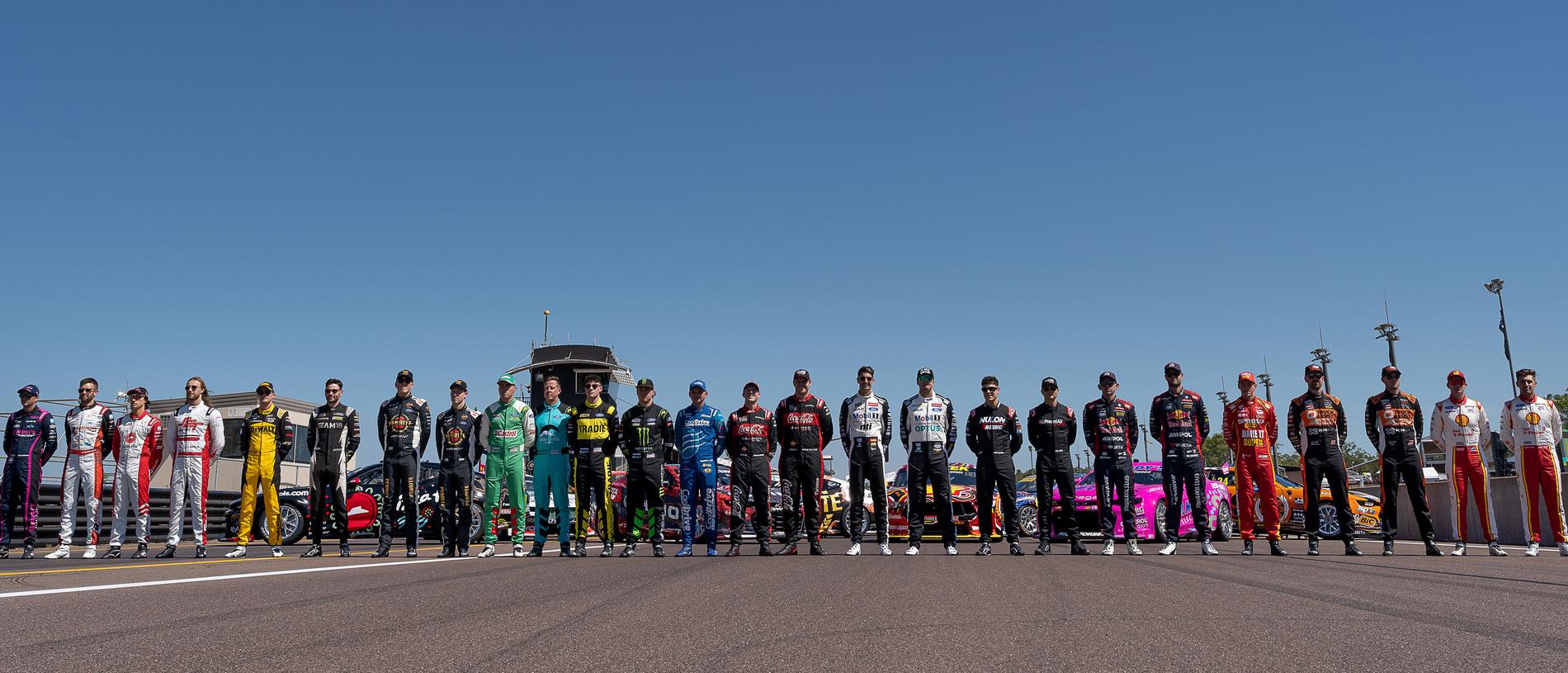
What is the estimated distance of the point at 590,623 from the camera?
3.88 m

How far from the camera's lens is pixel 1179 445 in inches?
399

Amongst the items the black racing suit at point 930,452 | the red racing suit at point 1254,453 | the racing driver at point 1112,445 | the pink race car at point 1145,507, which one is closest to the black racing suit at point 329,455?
the black racing suit at point 930,452

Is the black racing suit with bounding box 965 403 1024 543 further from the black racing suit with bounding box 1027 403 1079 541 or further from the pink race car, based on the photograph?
the pink race car

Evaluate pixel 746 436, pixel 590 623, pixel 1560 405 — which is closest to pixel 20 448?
pixel 746 436

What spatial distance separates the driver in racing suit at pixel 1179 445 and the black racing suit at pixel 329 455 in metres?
8.33

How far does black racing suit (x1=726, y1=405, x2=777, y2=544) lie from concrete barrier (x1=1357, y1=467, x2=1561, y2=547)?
955 cm

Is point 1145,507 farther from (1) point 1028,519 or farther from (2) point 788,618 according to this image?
(2) point 788,618

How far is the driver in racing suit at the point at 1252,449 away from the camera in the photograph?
993cm

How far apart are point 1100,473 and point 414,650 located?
8.39m

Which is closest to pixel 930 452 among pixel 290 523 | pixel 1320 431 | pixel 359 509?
pixel 1320 431

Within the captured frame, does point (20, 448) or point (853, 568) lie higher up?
point (20, 448)

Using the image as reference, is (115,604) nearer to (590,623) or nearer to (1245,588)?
(590,623)

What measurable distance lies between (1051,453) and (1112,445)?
0.63 metres

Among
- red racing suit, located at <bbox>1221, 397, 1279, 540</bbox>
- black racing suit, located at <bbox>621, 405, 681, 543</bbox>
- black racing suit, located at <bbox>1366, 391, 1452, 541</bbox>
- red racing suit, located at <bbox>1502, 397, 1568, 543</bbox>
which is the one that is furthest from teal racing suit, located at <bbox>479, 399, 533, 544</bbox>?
red racing suit, located at <bbox>1502, 397, 1568, 543</bbox>
